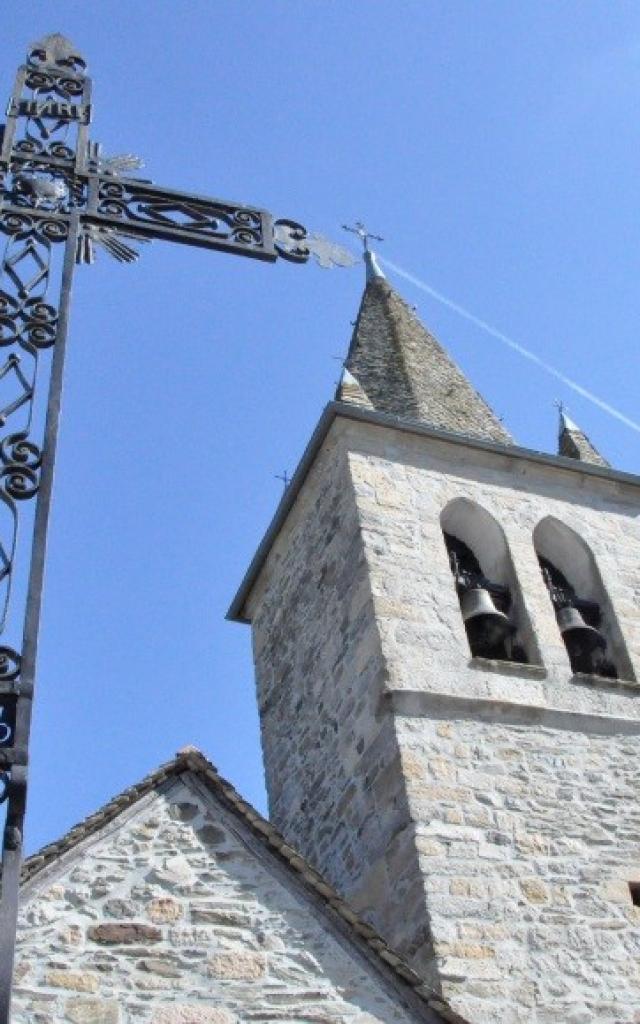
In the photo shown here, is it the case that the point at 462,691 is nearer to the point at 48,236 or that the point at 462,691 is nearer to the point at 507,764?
the point at 507,764

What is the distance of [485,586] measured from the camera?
10.5 m

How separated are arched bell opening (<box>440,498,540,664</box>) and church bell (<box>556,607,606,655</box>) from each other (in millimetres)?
435

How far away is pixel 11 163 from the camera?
188 inches

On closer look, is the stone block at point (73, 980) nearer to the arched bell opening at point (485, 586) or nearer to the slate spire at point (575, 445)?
the arched bell opening at point (485, 586)

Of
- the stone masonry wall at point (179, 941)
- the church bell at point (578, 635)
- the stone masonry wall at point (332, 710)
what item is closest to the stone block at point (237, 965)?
the stone masonry wall at point (179, 941)

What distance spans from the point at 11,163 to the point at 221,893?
120 inches

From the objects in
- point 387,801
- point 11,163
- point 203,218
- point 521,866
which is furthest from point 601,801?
point 11,163

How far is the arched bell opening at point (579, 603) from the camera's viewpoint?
33.6 ft

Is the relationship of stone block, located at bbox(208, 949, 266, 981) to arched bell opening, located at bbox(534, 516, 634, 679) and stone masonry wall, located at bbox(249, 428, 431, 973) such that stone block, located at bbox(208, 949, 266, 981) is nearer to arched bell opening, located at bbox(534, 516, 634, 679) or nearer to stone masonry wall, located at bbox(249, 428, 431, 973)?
stone masonry wall, located at bbox(249, 428, 431, 973)

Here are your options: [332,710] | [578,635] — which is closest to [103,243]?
[332,710]

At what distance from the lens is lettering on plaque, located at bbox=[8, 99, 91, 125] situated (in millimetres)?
4977

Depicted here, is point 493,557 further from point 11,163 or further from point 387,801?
point 11,163

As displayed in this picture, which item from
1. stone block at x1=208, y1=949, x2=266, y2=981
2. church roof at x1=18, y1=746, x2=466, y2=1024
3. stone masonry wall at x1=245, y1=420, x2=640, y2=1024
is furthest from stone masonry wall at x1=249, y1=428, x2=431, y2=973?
stone block at x1=208, y1=949, x2=266, y2=981

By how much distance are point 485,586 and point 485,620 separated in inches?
22.8
